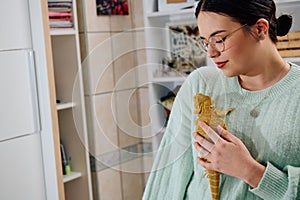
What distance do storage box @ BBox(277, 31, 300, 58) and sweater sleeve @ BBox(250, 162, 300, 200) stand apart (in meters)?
0.93

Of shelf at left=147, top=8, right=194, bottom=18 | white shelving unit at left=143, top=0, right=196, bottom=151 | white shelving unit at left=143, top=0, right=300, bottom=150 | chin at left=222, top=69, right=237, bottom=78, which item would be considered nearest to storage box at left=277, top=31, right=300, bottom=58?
white shelving unit at left=143, top=0, right=300, bottom=150

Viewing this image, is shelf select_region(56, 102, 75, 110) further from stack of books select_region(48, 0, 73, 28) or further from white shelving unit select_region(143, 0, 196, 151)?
white shelving unit select_region(143, 0, 196, 151)

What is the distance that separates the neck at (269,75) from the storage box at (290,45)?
82 cm

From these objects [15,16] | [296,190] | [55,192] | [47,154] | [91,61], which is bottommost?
[55,192]

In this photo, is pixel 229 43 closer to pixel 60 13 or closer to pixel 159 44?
pixel 159 44

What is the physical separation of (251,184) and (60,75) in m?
1.36

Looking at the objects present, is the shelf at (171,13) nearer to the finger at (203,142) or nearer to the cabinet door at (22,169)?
the cabinet door at (22,169)

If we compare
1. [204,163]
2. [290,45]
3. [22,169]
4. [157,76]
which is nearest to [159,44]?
[157,76]

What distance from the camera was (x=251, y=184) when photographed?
93 centimetres

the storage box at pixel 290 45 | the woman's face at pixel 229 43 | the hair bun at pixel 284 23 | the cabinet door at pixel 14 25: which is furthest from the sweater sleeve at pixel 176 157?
the cabinet door at pixel 14 25

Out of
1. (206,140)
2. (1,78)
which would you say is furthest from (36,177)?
(206,140)

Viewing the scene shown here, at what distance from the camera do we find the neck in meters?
0.96

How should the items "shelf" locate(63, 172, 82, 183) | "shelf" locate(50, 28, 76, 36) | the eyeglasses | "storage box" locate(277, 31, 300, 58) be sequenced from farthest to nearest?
1. "shelf" locate(63, 172, 82, 183)
2. "shelf" locate(50, 28, 76, 36)
3. "storage box" locate(277, 31, 300, 58)
4. the eyeglasses

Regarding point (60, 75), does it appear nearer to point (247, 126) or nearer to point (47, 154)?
point (47, 154)
